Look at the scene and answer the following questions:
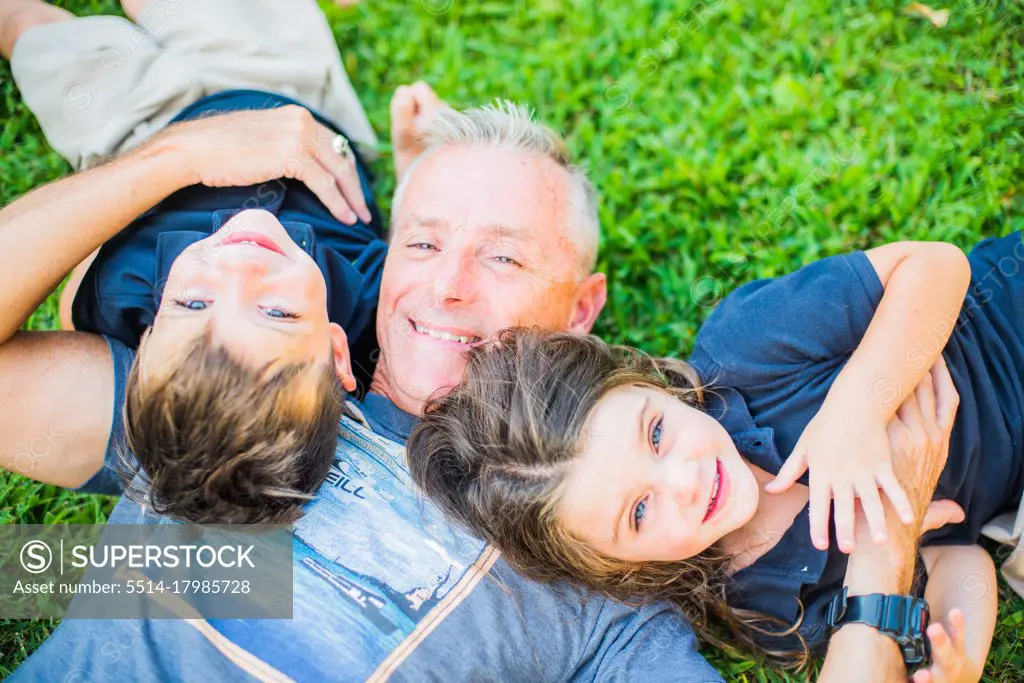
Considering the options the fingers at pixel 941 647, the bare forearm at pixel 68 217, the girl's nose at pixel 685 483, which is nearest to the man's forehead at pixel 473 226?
the bare forearm at pixel 68 217

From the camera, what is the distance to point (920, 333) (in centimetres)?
257

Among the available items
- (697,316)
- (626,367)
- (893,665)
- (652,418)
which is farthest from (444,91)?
(893,665)

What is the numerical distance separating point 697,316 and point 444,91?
5.43 ft

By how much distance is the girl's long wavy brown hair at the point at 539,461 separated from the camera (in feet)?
8.12

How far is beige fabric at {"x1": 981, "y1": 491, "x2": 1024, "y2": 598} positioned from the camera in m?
2.81

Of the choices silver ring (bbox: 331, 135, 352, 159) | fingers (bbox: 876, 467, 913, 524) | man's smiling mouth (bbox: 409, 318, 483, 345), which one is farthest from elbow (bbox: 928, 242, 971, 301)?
silver ring (bbox: 331, 135, 352, 159)

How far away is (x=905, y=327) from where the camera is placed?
8.39 ft

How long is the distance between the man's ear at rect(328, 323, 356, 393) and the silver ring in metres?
0.95

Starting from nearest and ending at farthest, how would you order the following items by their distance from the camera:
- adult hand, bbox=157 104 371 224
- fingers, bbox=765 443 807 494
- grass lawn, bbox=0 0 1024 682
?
1. fingers, bbox=765 443 807 494
2. adult hand, bbox=157 104 371 224
3. grass lawn, bbox=0 0 1024 682

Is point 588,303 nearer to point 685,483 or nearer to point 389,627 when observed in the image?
point 685,483

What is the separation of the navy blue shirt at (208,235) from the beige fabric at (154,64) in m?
0.12

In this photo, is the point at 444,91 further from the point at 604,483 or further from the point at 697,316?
the point at 604,483

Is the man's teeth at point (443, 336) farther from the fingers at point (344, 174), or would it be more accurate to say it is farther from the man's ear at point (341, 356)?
the fingers at point (344, 174)

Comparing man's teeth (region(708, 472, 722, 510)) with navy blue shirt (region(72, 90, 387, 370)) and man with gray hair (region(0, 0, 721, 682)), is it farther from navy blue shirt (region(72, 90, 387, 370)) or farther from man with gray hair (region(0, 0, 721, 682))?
navy blue shirt (region(72, 90, 387, 370))
